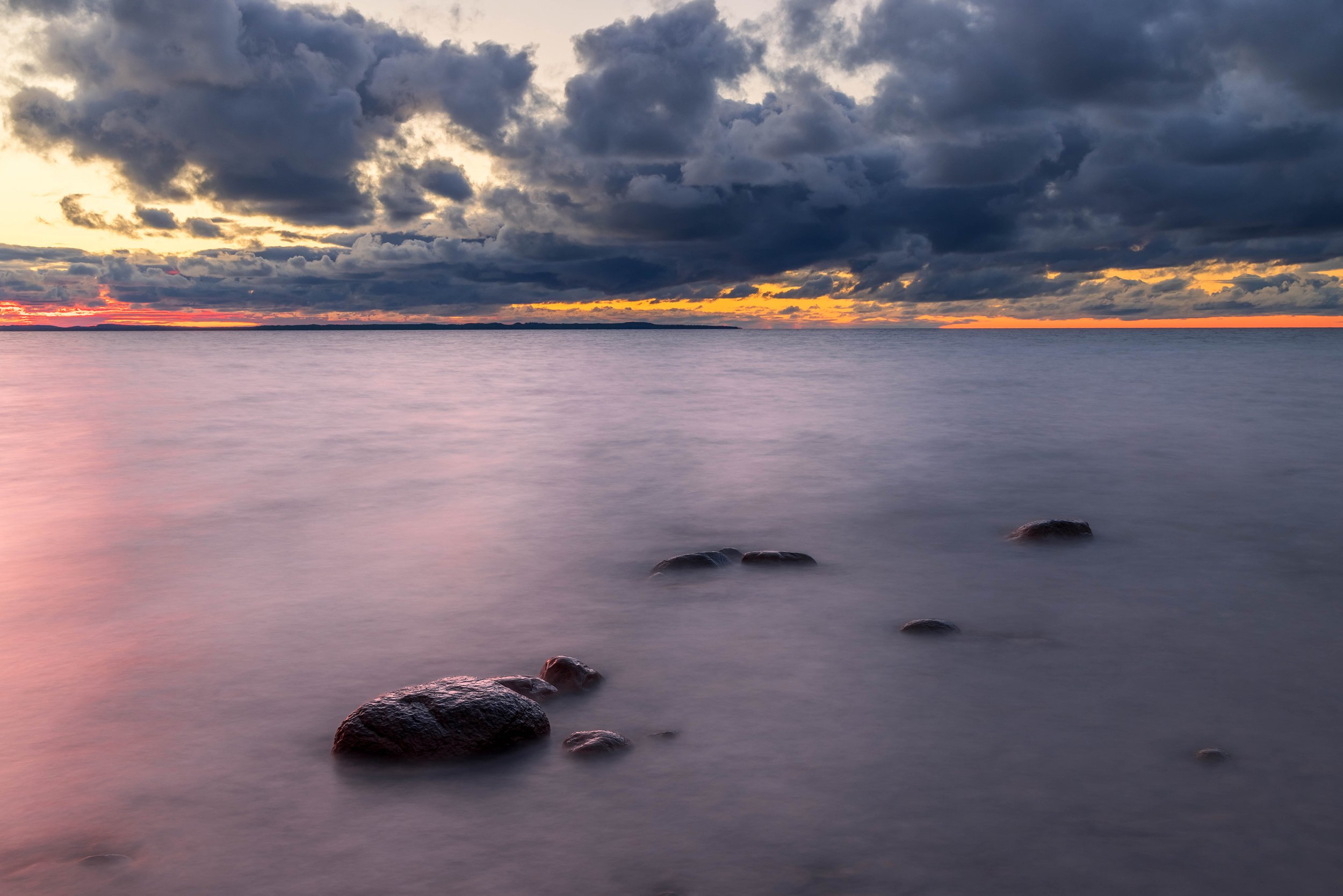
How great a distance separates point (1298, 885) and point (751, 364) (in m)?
70.6

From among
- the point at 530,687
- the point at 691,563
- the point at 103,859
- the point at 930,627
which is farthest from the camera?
the point at 691,563

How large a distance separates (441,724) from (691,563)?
4.72 meters

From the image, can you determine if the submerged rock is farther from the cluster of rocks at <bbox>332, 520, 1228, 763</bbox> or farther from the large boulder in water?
the large boulder in water

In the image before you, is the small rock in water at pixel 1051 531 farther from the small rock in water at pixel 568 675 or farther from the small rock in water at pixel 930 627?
the small rock in water at pixel 568 675

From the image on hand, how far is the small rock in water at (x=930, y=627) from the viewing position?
7.78 metres

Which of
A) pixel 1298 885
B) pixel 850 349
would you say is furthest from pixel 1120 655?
pixel 850 349

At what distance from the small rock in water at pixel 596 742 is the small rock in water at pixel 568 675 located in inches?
34.0

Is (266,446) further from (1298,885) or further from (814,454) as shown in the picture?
(1298,885)

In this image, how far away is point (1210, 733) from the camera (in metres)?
5.75

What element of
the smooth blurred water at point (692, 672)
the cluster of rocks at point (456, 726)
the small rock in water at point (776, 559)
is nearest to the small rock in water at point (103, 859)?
the smooth blurred water at point (692, 672)

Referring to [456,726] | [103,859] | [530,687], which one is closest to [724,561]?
[530,687]

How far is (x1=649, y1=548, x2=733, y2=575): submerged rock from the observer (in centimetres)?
983

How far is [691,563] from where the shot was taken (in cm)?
987

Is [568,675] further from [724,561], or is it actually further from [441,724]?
[724,561]
